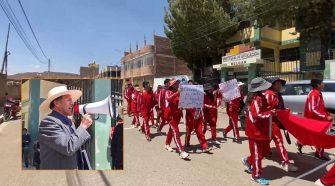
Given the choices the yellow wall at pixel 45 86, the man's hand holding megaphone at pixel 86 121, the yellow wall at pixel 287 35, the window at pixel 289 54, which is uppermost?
the yellow wall at pixel 287 35

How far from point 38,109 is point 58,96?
203mm

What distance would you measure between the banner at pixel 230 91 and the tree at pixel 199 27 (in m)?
19.3

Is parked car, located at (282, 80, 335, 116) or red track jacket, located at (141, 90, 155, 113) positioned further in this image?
parked car, located at (282, 80, 335, 116)

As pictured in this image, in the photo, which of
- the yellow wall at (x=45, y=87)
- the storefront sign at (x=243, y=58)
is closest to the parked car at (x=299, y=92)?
the storefront sign at (x=243, y=58)

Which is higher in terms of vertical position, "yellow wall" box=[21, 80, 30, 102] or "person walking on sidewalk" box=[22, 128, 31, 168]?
"yellow wall" box=[21, 80, 30, 102]

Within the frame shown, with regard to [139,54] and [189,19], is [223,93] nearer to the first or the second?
[189,19]

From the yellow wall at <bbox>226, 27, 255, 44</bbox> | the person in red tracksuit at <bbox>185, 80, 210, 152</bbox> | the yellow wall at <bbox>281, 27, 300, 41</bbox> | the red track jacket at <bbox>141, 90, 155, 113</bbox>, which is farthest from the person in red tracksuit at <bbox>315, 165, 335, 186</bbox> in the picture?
the yellow wall at <bbox>226, 27, 255, 44</bbox>

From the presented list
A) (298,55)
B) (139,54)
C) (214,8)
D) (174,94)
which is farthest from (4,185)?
(139,54)

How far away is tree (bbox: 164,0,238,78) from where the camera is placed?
2866 cm

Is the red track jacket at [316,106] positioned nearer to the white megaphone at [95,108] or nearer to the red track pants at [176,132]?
the red track pants at [176,132]

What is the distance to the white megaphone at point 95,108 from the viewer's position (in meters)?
2.89

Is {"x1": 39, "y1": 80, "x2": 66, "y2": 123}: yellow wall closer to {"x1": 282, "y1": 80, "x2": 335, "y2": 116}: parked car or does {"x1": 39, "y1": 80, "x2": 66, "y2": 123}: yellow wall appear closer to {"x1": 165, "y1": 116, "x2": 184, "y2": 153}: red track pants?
{"x1": 165, "y1": 116, "x2": 184, "y2": 153}: red track pants

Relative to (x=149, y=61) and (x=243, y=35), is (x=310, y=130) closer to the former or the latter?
(x=243, y=35)

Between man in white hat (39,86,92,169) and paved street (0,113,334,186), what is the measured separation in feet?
8.82
